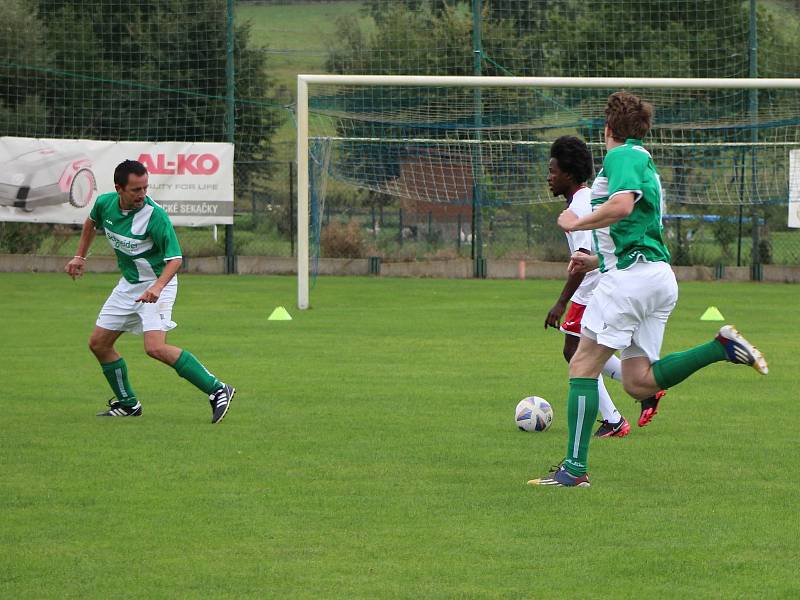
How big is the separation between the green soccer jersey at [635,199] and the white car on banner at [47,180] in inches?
720

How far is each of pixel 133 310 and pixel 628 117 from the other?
385 centimetres

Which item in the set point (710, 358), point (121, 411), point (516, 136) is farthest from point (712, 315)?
point (710, 358)

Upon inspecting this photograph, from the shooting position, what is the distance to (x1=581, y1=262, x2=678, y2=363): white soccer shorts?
22.2 ft

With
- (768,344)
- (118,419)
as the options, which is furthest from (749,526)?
(768,344)

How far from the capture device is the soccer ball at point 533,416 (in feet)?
28.2

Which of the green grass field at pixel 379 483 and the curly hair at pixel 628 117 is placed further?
the curly hair at pixel 628 117

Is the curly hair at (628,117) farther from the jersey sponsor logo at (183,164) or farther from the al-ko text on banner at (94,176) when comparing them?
the jersey sponsor logo at (183,164)

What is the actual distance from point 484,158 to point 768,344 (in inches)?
417

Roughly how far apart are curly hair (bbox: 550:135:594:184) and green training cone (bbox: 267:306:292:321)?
8.69m

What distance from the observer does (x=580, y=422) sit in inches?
267

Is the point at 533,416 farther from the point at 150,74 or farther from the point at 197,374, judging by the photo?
the point at 150,74

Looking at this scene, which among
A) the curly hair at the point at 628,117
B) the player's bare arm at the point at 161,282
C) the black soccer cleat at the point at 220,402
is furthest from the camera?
the black soccer cleat at the point at 220,402

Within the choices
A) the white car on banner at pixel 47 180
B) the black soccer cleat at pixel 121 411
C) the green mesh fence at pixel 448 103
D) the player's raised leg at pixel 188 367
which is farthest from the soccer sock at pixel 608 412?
the white car on banner at pixel 47 180

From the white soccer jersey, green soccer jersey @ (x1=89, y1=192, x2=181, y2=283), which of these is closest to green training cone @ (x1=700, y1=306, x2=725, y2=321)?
the white soccer jersey
